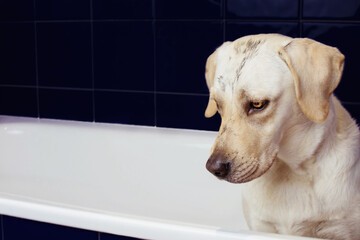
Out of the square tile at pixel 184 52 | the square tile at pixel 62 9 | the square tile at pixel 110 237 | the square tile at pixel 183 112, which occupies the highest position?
the square tile at pixel 62 9

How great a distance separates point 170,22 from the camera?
93.4 inches

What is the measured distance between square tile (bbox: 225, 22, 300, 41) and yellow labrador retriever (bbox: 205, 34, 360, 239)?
779 mm

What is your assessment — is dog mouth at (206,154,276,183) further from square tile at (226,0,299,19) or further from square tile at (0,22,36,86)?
square tile at (0,22,36,86)

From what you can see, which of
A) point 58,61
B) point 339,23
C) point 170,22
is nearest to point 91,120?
point 58,61

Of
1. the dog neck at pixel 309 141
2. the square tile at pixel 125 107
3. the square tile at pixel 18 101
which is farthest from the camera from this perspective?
the square tile at pixel 18 101

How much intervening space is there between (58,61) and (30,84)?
0.72ft

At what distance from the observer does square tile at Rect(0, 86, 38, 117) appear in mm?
2771

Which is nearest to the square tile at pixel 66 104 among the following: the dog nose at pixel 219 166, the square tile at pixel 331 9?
the square tile at pixel 331 9

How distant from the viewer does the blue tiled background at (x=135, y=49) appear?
6.97 ft

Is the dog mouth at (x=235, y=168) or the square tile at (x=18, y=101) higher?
the dog mouth at (x=235, y=168)

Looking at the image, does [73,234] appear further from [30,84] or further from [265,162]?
[30,84]

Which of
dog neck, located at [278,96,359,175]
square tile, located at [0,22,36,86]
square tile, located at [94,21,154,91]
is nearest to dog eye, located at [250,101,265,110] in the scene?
dog neck, located at [278,96,359,175]

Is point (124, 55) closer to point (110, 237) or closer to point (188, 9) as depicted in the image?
point (188, 9)

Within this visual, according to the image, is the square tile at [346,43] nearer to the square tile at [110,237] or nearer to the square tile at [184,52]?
the square tile at [184,52]
